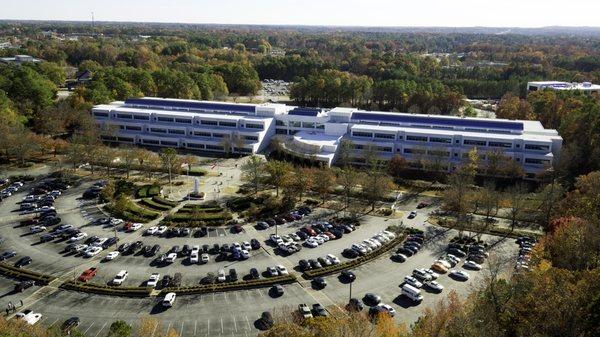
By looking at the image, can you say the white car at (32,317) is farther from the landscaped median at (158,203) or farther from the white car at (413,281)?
the white car at (413,281)

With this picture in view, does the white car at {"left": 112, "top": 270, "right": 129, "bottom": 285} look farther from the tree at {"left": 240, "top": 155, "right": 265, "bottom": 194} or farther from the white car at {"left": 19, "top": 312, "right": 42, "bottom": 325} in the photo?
the tree at {"left": 240, "top": 155, "right": 265, "bottom": 194}

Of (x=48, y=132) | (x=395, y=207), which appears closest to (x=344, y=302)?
(x=395, y=207)

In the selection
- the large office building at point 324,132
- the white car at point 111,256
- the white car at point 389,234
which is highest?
the large office building at point 324,132

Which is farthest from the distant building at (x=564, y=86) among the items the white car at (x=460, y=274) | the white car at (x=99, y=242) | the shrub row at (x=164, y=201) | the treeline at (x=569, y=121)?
the white car at (x=99, y=242)

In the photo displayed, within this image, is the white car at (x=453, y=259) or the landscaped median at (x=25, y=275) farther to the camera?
the white car at (x=453, y=259)

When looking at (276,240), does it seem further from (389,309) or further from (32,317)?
(32,317)

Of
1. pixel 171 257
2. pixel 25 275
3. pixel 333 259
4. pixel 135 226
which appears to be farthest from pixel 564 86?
pixel 25 275

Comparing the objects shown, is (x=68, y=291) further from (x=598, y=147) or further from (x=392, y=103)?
(x=392, y=103)

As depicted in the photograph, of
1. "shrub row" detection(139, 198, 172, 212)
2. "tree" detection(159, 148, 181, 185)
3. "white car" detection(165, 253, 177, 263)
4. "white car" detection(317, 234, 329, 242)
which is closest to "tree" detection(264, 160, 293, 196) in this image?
"white car" detection(317, 234, 329, 242)
